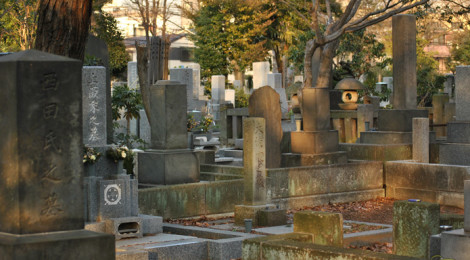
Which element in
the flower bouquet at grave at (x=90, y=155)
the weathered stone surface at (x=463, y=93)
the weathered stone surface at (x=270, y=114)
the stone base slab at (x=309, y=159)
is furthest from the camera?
the stone base slab at (x=309, y=159)

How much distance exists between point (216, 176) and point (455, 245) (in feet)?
27.5

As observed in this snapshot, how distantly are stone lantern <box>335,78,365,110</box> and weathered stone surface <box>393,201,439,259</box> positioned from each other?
15.1 meters

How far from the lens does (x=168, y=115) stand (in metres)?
14.2

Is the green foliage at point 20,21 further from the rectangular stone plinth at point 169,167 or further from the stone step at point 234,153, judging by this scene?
the rectangular stone plinth at point 169,167

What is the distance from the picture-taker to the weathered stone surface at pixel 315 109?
16969mm

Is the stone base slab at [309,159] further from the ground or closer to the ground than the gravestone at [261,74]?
closer to the ground

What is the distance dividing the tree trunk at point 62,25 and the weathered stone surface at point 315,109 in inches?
254

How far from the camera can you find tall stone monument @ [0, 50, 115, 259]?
5.48 metres

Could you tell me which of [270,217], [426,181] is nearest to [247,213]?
[270,217]

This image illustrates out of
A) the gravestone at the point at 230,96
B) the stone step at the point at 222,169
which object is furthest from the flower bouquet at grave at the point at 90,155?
the gravestone at the point at 230,96

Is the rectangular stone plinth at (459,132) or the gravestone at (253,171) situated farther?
the rectangular stone plinth at (459,132)

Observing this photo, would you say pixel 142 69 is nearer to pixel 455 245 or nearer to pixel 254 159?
pixel 254 159

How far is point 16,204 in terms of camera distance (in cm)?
548

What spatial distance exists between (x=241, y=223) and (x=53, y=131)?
7301 mm
